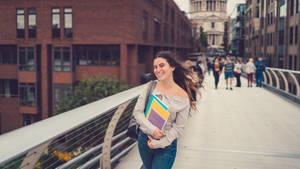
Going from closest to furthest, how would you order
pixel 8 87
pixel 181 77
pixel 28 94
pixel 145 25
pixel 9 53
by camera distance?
pixel 181 77 → pixel 28 94 → pixel 9 53 → pixel 8 87 → pixel 145 25

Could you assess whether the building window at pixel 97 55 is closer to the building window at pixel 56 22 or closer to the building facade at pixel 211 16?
the building window at pixel 56 22

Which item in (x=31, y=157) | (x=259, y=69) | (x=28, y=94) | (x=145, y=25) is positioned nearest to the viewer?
(x=31, y=157)

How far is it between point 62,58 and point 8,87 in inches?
264

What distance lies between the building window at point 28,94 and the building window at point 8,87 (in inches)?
61.2

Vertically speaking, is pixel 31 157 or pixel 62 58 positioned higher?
pixel 62 58

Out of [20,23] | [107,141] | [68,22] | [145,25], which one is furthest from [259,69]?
[20,23]

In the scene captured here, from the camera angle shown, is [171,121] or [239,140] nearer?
[171,121]

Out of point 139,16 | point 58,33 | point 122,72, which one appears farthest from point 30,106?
point 139,16

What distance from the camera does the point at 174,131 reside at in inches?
109

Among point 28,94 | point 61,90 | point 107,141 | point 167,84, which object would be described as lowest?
point 28,94

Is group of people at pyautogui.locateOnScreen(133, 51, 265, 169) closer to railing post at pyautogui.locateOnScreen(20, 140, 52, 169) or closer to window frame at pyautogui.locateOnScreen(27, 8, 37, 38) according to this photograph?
railing post at pyautogui.locateOnScreen(20, 140, 52, 169)

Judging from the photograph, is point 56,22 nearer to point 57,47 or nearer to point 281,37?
point 57,47

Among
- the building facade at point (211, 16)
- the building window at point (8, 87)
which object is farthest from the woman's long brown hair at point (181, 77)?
the building facade at point (211, 16)

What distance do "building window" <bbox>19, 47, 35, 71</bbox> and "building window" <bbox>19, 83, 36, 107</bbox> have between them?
1546 millimetres
